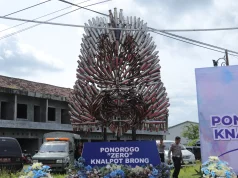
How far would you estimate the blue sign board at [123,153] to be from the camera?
8.43m

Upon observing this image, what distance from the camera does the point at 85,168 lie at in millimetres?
8477

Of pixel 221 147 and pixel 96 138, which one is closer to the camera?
pixel 221 147

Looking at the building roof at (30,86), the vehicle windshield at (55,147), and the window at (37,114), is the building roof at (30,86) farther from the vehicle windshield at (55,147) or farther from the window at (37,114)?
the vehicle windshield at (55,147)

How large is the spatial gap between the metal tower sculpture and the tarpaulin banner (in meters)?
0.91

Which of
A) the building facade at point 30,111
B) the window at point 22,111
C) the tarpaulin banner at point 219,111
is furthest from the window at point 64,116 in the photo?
the tarpaulin banner at point 219,111

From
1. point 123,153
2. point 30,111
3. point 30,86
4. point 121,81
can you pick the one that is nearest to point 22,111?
point 30,111

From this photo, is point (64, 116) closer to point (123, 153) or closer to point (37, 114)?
point (37, 114)

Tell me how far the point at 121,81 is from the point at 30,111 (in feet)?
85.9

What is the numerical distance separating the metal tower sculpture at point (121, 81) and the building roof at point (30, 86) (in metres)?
23.2

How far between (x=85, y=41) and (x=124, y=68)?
4.33 feet

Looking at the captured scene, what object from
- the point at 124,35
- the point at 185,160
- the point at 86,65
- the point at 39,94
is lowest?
the point at 185,160

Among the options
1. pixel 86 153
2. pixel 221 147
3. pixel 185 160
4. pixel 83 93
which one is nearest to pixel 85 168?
pixel 86 153

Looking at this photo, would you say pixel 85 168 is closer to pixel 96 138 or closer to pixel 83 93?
pixel 83 93

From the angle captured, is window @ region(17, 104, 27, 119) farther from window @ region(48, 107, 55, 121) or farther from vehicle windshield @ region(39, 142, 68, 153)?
vehicle windshield @ region(39, 142, 68, 153)
